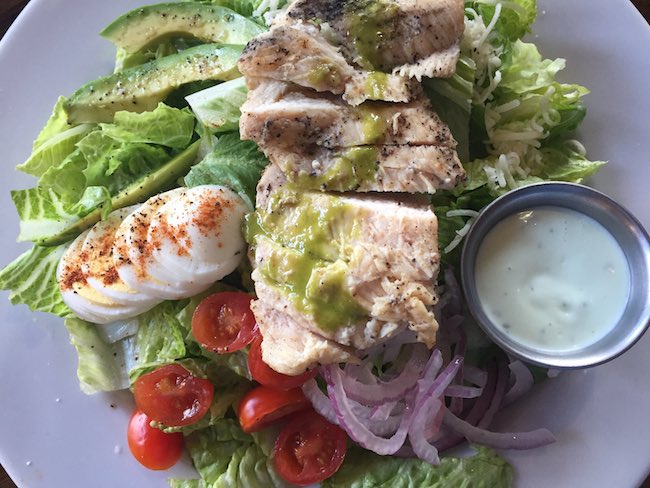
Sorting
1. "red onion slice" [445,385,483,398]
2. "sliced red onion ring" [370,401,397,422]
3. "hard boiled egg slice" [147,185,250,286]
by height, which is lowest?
"red onion slice" [445,385,483,398]

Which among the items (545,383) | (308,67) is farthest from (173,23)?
(545,383)

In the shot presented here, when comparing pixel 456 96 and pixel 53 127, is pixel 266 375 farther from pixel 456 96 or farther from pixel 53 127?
pixel 53 127

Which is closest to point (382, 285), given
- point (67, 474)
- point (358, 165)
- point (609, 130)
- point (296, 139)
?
point (358, 165)

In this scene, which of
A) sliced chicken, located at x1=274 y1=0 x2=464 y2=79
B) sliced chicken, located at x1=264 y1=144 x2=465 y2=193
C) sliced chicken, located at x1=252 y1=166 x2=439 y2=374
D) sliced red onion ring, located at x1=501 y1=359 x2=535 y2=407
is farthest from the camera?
sliced red onion ring, located at x1=501 y1=359 x2=535 y2=407

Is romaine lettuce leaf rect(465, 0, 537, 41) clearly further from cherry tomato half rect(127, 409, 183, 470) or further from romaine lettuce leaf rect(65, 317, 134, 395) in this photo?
cherry tomato half rect(127, 409, 183, 470)

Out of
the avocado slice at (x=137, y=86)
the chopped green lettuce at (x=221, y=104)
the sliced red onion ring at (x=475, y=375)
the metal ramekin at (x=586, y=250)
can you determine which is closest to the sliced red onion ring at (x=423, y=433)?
the sliced red onion ring at (x=475, y=375)

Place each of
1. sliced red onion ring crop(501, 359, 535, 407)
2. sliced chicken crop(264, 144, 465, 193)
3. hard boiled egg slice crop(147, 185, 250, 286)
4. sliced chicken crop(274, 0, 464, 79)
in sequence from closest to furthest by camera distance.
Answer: sliced chicken crop(264, 144, 465, 193) → sliced chicken crop(274, 0, 464, 79) → hard boiled egg slice crop(147, 185, 250, 286) → sliced red onion ring crop(501, 359, 535, 407)

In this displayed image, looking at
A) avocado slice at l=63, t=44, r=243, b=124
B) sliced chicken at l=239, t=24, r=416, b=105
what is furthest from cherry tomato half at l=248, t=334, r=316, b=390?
avocado slice at l=63, t=44, r=243, b=124
